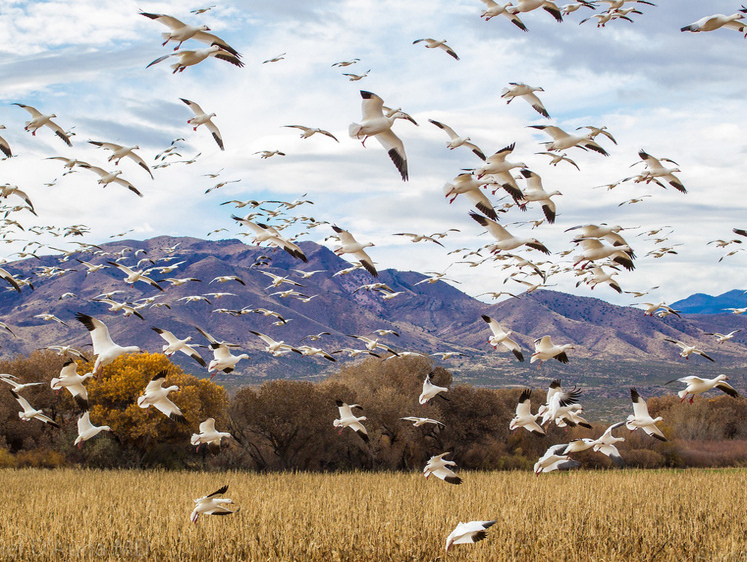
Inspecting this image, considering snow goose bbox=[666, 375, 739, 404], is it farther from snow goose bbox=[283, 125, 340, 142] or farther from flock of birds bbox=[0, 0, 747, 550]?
snow goose bbox=[283, 125, 340, 142]

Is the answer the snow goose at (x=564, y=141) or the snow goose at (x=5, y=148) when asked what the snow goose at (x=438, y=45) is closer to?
the snow goose at (x=564, y=141)

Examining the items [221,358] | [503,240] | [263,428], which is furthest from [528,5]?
[263,428]

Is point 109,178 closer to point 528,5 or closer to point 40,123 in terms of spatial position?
point 40,123

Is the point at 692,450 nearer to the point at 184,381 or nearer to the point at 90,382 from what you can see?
the point at 184,381

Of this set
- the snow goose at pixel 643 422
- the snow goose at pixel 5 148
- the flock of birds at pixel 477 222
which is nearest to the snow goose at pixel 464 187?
the flock of birds at pixel 477 222

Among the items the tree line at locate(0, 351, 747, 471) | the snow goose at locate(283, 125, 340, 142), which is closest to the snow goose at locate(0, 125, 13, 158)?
the snow goose at locate(283, 125, 340, 142)

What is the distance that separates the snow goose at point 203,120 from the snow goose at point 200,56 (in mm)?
4159

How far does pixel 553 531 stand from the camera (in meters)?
16.8

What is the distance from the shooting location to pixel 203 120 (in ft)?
71.6

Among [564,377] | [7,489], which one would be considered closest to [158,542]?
[7,489]

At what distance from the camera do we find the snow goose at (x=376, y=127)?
15320 mm

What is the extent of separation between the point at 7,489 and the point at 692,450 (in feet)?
175

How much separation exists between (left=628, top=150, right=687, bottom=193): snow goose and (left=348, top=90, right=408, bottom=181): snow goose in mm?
8910

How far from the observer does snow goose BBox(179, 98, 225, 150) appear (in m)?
21.7
